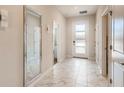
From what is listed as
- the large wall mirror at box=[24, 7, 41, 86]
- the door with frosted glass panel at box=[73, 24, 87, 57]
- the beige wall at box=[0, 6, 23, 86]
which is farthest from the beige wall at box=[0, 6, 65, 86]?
the door with frosted glass panel at box=[73, 24, 87, 57]

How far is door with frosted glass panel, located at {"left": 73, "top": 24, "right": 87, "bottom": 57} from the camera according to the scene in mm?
9219

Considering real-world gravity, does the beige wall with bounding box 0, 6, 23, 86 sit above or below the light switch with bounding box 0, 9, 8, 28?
below

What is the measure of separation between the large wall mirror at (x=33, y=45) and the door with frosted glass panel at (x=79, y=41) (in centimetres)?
511

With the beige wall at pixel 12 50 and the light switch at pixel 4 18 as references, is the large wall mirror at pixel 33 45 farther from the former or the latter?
the light switch at pixel 4 18

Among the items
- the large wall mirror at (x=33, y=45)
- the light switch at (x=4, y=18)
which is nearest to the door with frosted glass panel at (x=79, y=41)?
the large wall mirror at (x=33, y=45)

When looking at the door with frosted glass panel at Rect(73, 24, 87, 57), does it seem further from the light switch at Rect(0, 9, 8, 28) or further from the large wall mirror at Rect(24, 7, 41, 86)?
the light switch at Rect(0, 9, 8, 28)

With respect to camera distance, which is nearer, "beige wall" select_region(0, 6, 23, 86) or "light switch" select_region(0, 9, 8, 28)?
"light switch" select_region(0, 9, 8, 28)

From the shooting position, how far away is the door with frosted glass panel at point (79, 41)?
30.2 ft

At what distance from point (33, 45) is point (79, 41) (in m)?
5.58

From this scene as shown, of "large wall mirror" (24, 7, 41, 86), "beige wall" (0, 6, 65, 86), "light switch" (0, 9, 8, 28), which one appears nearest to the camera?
"light switch" (0, 9, 8, 28)

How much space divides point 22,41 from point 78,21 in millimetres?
6617

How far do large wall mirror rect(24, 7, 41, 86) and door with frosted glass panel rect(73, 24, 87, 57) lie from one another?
5.11 metres
